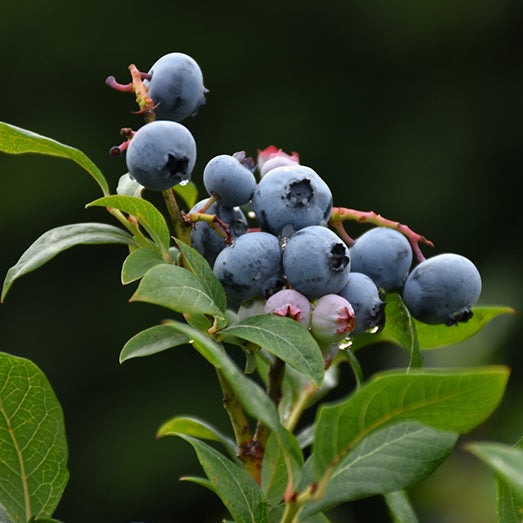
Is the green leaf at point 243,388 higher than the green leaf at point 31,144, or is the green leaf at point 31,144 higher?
the green leaf at point 31,144

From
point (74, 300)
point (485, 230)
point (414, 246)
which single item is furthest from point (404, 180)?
point (414, 246)

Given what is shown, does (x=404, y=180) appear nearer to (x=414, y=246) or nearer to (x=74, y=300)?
(x=74, y=300)

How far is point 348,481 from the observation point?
0.68m

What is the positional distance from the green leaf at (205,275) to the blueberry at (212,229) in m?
0.08

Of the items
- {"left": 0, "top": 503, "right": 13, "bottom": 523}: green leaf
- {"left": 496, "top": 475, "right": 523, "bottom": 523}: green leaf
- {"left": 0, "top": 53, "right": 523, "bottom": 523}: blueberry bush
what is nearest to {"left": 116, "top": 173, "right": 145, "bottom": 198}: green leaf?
{"left": 0, "top": 53, "right": 523, "bottom": 523}: blueberry bush

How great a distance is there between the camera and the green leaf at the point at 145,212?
791 mm

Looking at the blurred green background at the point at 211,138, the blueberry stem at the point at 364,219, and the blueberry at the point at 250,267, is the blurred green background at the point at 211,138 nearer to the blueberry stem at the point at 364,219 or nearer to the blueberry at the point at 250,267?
the blueberry stem at the point at 364,219

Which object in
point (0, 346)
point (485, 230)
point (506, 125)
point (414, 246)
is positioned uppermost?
point (414, 246)

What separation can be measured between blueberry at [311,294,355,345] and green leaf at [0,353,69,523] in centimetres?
21

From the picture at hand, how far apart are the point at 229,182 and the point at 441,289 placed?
0.20 meters

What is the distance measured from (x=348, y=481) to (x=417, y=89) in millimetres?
6201

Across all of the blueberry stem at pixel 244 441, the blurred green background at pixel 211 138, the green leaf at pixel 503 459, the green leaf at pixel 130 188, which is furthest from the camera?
the blurred green background at pixel 211 138

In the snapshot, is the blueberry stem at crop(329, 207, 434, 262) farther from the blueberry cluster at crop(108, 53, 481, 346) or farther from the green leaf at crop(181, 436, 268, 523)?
the green leaf at crop(181, 436, 268, 523)

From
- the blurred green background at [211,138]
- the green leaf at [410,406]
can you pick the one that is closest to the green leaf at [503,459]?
the green leaf at [410,406]
